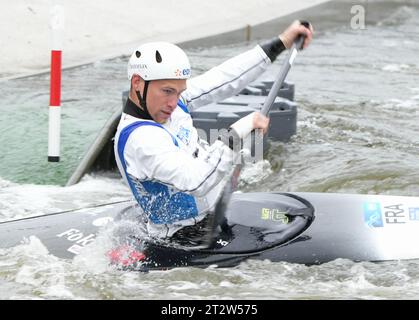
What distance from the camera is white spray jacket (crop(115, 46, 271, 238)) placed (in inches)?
174

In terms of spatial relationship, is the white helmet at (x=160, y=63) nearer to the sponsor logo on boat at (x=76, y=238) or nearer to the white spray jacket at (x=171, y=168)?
the white spray jacket at (x=171, y=168)

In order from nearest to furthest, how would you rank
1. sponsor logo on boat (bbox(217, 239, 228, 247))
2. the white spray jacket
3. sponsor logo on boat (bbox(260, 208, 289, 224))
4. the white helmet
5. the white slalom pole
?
the white spray jacket
the white helmet
sponsor logo on boat (bbox(217, 239, 228, 247))
sponsor logo on boat (bbox(260, 208, 289, 224))
the white slalom pole

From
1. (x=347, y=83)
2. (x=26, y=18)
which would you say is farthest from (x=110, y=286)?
(x=26, y=18)

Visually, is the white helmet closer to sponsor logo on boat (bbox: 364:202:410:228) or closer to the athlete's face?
the athlete's face

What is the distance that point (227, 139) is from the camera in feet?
14.6

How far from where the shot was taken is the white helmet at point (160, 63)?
4.56 m

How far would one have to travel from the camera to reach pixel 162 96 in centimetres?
461

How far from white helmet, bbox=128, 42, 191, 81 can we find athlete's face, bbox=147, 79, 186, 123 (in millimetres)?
35

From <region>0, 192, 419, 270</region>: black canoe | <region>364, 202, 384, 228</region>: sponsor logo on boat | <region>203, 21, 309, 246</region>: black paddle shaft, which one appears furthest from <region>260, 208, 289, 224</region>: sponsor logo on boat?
<region>364, 202, 384, 228</region>: sponsor logo on boat

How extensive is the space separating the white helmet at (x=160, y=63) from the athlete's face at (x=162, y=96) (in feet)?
0.11

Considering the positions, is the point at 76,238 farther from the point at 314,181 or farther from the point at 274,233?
the point at 314,181

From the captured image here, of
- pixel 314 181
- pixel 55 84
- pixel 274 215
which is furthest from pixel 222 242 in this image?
pixel 55 84
